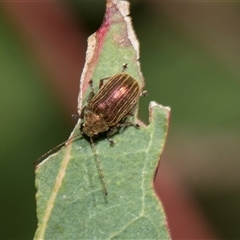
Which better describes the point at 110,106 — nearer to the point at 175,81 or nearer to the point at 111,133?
the point at 111,133

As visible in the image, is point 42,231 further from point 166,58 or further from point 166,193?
point 166,58

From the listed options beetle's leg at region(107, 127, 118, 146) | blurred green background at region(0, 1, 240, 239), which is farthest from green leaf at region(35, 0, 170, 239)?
blurred green background at region(0, 1, 240, 239)

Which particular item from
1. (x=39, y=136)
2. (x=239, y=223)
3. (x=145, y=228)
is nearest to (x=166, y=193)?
(x=239, y=223)

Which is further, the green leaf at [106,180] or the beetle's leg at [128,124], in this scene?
the beetle's leg at [128,124]

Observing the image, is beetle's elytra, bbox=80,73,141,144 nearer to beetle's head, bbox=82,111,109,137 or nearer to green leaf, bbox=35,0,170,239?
beetle's head, bbox=82,111,109,137

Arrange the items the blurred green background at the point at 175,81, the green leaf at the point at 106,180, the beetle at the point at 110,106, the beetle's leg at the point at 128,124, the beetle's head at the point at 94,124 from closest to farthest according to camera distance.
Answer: the green leaf at the point at 106,180 < the beetle's leg at the point at 128,124 < the beetle at the point at 110,106 < the beetle's head at the point at 94,124 < the blurred green background at the point at 175,81

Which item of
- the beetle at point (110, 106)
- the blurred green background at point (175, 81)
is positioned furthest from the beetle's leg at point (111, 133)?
the blurred green background at point (175, 81)

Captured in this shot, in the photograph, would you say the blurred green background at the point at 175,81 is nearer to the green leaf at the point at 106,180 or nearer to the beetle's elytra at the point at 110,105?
the beetle's elytra at the point at 110,105

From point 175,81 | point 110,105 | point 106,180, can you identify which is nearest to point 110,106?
point 110,105
